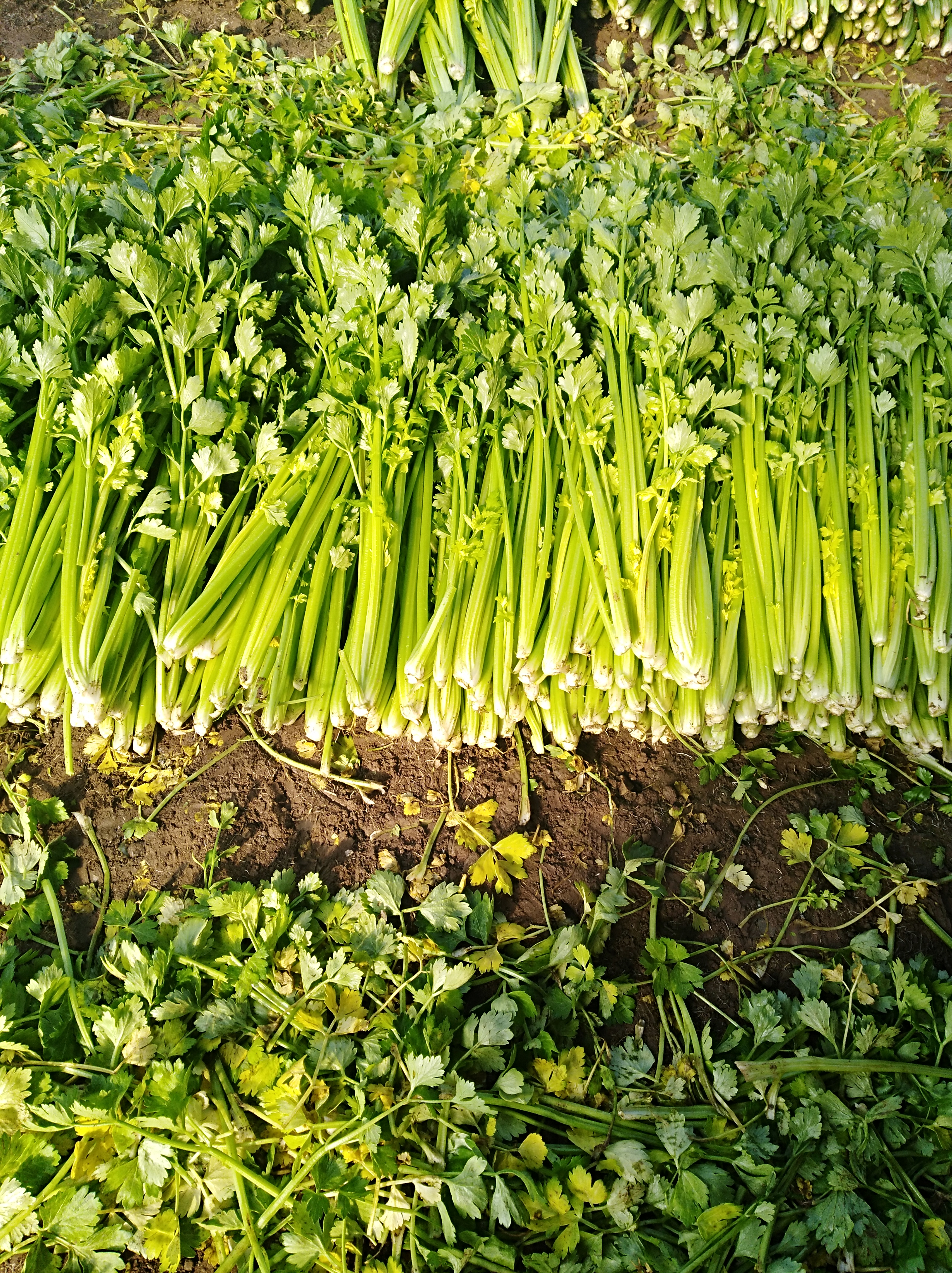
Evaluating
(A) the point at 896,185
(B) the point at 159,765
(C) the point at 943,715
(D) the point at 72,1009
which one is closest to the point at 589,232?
(A) the point at 896,185

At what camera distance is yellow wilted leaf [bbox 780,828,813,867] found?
2430 mm

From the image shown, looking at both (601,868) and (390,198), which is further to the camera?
(390,198)

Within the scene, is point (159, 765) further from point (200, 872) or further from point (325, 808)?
point (325, 808)

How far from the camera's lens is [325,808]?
249 centimetres

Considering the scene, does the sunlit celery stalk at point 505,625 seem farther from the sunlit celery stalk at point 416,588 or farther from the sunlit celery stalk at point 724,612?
the sunlit celery stalk at point 724,612

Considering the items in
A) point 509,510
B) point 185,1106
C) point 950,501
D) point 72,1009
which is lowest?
point 185,1106

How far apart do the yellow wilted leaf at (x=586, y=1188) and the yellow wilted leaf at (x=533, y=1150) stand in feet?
0.26

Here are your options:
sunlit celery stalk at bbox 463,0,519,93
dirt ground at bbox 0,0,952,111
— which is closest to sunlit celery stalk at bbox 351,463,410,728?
sunlit celery stalk at bbox 463,0,519,93

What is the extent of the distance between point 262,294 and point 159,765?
1583 millimetres

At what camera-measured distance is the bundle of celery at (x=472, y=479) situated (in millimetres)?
2303

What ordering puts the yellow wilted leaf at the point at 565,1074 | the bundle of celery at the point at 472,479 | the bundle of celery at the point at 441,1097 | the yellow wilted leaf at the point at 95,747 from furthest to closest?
the yellow wilted leaf at the point at 95,747
the bundle of celery at the point at 472,479
the yellow wilted leaf at the point at 565,1074
the bundle of celery at the point at 441,1097

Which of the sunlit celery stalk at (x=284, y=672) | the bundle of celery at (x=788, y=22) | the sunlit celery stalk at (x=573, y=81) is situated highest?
the bundle of celery at (x=788, y=22)

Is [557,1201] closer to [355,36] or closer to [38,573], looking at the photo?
[38,573]

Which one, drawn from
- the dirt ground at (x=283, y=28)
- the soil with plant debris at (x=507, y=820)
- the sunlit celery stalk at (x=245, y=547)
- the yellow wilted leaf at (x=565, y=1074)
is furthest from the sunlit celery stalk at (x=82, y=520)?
the dirt ground at (x=283, y=28)
